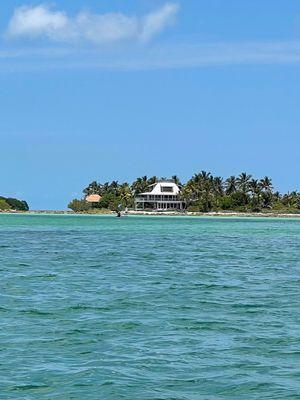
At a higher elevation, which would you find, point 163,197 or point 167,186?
point 167,186

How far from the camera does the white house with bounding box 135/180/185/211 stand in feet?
624

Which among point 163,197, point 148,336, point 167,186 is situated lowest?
point 148,336

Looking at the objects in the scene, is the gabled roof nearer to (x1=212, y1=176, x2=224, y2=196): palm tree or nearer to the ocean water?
(x1=212, y1=176, x2=224, y2=196): palm tree

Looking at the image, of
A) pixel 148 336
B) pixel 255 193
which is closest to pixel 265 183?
pixel 255 193

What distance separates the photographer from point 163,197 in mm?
191000

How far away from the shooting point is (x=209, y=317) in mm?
18000

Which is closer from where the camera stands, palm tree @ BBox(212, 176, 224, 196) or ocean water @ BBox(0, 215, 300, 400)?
ocean water @ BBox(0, 215, 300, 400)

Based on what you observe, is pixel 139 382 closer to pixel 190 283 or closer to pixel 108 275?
pixel 190 283

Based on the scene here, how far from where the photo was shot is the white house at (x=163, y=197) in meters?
190

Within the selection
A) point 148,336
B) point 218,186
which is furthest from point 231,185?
point 148,336

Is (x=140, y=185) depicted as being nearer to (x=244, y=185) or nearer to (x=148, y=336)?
(x=244, y=185)

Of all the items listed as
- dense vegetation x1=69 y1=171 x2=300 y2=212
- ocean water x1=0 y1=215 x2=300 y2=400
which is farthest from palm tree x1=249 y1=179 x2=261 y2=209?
ocean water x1=0 y1=215 x2=300 y2=400

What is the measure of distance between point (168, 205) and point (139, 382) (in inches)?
7119

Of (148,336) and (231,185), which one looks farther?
(231,185)
